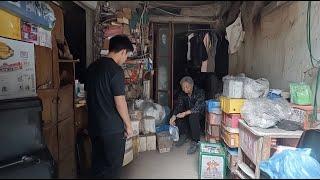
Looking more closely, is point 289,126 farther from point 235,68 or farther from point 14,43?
point 14,43

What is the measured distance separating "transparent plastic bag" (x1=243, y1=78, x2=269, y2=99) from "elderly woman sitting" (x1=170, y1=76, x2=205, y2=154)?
1.01 feet

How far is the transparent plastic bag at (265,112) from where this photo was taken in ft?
6.04

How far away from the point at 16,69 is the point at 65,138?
49cm

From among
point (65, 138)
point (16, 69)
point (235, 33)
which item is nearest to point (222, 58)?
point (235, 33)

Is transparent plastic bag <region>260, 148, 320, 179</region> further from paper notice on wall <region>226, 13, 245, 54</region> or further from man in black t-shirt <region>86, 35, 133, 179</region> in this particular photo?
man in black t-shirt <region>86, 35, 133, 179</region>

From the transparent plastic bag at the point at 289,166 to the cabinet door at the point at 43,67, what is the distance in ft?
4.35

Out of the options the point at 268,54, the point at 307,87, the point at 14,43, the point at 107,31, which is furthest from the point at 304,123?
the point at 14,43

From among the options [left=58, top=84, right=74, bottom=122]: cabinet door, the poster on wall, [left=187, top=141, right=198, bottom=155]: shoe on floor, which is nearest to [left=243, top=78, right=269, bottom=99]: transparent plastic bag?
[left=187, top=141, right=198, bottom=155]: shoe on floor

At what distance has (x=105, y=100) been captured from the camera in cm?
157

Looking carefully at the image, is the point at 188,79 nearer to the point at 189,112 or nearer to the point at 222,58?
the point at 222,58

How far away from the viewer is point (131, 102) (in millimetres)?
1313

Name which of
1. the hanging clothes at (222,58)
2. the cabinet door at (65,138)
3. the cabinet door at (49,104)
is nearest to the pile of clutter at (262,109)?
the hanging clothes at (222,58)

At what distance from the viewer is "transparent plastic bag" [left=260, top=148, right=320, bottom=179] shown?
657 millimetres

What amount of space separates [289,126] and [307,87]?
0.92 feet
